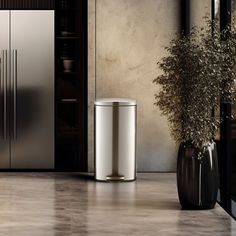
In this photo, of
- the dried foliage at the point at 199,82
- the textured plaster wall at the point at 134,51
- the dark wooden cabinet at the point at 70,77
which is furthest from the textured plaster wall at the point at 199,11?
the dried foliage at the point at 199,82

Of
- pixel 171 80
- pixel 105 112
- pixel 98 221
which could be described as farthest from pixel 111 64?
pixel 98 221

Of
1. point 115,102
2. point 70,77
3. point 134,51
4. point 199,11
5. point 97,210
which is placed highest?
point 199,11

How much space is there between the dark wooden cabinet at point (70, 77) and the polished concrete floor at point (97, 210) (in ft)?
1.89

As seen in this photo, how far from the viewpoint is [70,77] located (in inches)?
339

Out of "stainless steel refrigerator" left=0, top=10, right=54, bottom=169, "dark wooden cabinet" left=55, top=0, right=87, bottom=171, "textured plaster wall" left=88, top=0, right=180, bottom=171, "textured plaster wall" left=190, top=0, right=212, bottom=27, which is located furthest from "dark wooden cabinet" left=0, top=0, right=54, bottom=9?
"textured plaster wall" left=190, top=0, right=212, bottom=27

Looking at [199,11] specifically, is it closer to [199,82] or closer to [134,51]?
[134,51]

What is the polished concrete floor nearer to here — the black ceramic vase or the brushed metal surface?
the black ceramic vase

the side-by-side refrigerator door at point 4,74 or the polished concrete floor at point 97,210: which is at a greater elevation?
the side-by-side refrigerator door at point 4,74

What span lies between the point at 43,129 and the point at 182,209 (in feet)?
9.26

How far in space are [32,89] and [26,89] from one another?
7cm

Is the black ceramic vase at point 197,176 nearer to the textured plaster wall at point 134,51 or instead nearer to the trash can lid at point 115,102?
the trash can lid at point 115,102

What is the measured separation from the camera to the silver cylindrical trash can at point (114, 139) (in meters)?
7.91

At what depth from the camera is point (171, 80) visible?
5.99 meters

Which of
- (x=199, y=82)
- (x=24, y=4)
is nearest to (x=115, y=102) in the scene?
(x=24, y=4)
